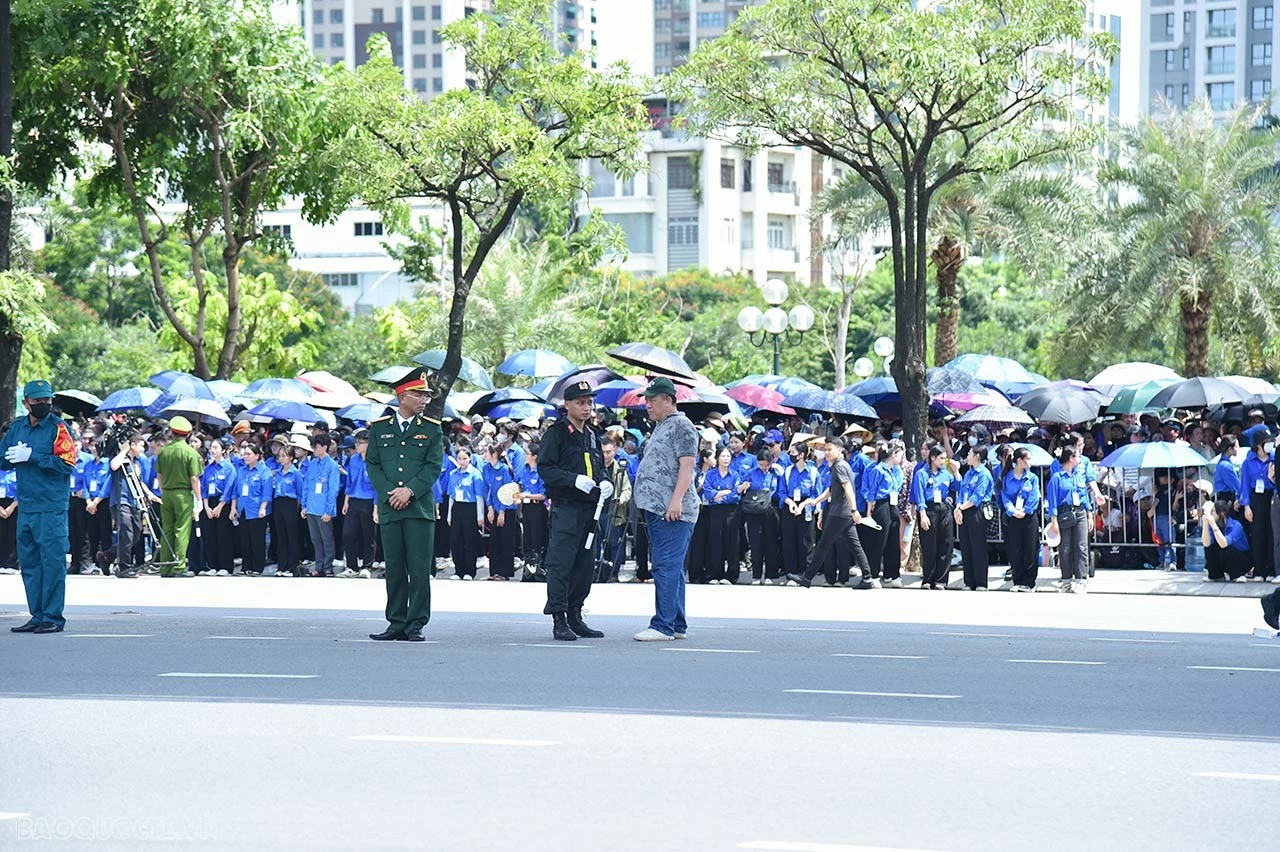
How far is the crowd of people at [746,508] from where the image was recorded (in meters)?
22.9

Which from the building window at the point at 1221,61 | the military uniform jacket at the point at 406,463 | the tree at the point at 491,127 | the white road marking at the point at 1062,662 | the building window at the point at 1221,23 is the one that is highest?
the building window at the point at 1221,23

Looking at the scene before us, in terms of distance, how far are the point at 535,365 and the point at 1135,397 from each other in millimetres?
10338

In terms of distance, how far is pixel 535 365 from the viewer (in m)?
35.2

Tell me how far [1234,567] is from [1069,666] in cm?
965

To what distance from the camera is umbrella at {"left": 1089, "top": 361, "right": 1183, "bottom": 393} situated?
3550cm

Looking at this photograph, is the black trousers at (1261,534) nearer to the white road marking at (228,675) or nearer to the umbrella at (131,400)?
the white road marking at (228,675)

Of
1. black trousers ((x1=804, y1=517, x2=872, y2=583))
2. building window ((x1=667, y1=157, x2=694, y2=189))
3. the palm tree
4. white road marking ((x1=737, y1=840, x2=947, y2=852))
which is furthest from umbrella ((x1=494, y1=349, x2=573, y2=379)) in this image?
building window ((x1=667, y1=157, x2=694, y2=189))

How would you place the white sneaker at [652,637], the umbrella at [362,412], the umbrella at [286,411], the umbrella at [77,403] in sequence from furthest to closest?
1. the umbrella at [77,403]
2. the umbrella at [362,412]
3. the umbrella at [286,411]
4. the white sneaker at [652,637]

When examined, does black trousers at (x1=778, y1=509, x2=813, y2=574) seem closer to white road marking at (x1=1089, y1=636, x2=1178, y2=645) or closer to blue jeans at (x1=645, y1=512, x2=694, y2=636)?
white road marking at (x1=1089, y1=636, x2=1178, y2=645)

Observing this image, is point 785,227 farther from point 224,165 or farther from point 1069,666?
point 1069,666

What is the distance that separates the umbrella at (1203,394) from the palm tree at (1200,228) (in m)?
11.1

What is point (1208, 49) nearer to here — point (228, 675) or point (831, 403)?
point (831, 403)

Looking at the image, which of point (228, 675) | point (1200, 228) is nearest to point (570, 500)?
point (228, 675)

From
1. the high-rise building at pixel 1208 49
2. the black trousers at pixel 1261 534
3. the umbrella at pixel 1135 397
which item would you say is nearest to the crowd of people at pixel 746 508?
the black trousers at pixel 1261 534
